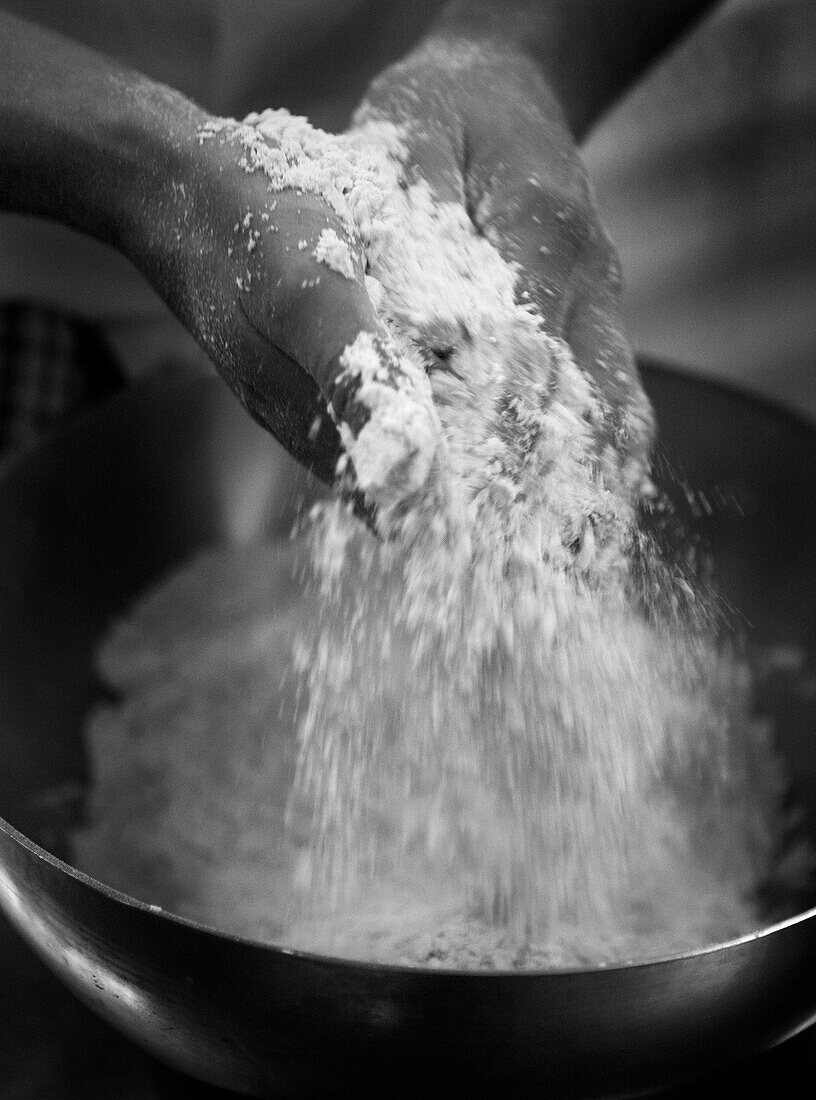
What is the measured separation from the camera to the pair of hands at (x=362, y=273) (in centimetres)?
51

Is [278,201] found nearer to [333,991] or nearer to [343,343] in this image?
[343,343]

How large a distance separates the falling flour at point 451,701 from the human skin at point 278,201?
0.07 feet

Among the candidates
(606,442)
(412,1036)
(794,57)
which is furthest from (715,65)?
(412,1036)

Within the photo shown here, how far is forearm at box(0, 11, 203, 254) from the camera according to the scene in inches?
23.3

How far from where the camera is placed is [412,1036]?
45cm

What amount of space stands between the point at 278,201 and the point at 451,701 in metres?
0.27

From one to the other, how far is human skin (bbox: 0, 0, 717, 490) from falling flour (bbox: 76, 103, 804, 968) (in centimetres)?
2

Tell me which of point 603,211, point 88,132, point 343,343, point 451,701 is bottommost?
point 451,701

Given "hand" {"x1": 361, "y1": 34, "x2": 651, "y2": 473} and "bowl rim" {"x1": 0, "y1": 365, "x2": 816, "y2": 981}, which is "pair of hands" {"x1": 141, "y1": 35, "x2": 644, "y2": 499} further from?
"bowl rim" {"x1": 0, "y1": 365, "x2": 816, "y2": 981}

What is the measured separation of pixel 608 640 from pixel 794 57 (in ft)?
2.69

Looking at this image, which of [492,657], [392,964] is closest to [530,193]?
[492,657]

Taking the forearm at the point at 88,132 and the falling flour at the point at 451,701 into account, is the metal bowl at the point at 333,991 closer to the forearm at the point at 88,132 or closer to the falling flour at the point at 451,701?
the falling flour at the point at 451,701

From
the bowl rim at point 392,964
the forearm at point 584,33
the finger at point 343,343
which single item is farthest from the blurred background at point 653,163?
the bowl rim at point 392,964

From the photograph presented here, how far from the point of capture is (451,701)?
628 mm
